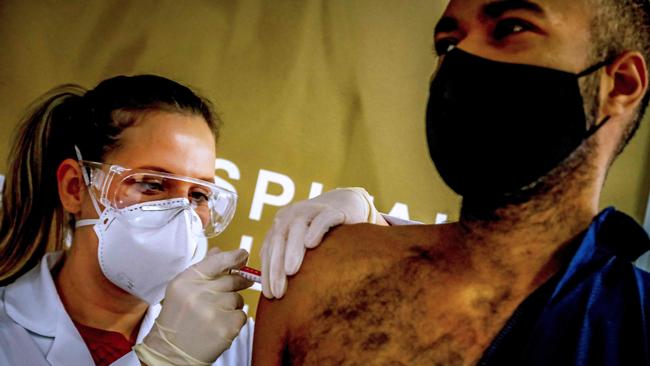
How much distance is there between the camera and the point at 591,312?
932 mm

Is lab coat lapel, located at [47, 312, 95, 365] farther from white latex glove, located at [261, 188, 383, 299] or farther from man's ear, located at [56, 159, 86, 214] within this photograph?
white latex glove, located at [261, 188, 383, 299]

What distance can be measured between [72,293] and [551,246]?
1.23 meters

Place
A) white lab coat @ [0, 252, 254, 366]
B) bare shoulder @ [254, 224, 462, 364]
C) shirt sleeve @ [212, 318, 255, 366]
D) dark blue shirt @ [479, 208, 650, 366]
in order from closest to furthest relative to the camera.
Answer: dark blue shirt @ [479, 208, 650, 366] < bare shoulder @ [254, 224, 462, 364] < white lab coat @ [0, 252, 254, 366] < shirt sleeve @ [212, 318, 255, 366]

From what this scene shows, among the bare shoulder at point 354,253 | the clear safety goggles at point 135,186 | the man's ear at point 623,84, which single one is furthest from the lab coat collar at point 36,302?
the man's ear at point 623,84

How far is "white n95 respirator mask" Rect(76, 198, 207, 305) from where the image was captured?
1.57 m

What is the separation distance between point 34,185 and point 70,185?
0.36ft

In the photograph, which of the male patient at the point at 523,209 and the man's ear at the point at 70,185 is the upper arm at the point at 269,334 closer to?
the male patient at the point at 523,209

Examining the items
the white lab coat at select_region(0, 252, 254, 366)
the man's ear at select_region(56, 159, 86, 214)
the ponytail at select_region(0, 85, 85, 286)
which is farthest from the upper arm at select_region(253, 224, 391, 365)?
the ponytail at select_region(0, 85, 85, 286)

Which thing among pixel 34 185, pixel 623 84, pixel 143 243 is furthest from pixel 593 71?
pixel 34 185

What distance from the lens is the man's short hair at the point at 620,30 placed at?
1.02m

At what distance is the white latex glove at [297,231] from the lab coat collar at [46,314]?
0.61 metres

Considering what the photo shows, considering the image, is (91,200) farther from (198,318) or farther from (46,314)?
(198,318)

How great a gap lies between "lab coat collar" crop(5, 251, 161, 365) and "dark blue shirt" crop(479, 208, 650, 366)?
1030 mm

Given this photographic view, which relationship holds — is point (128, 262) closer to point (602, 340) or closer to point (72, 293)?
point (72, 293)
